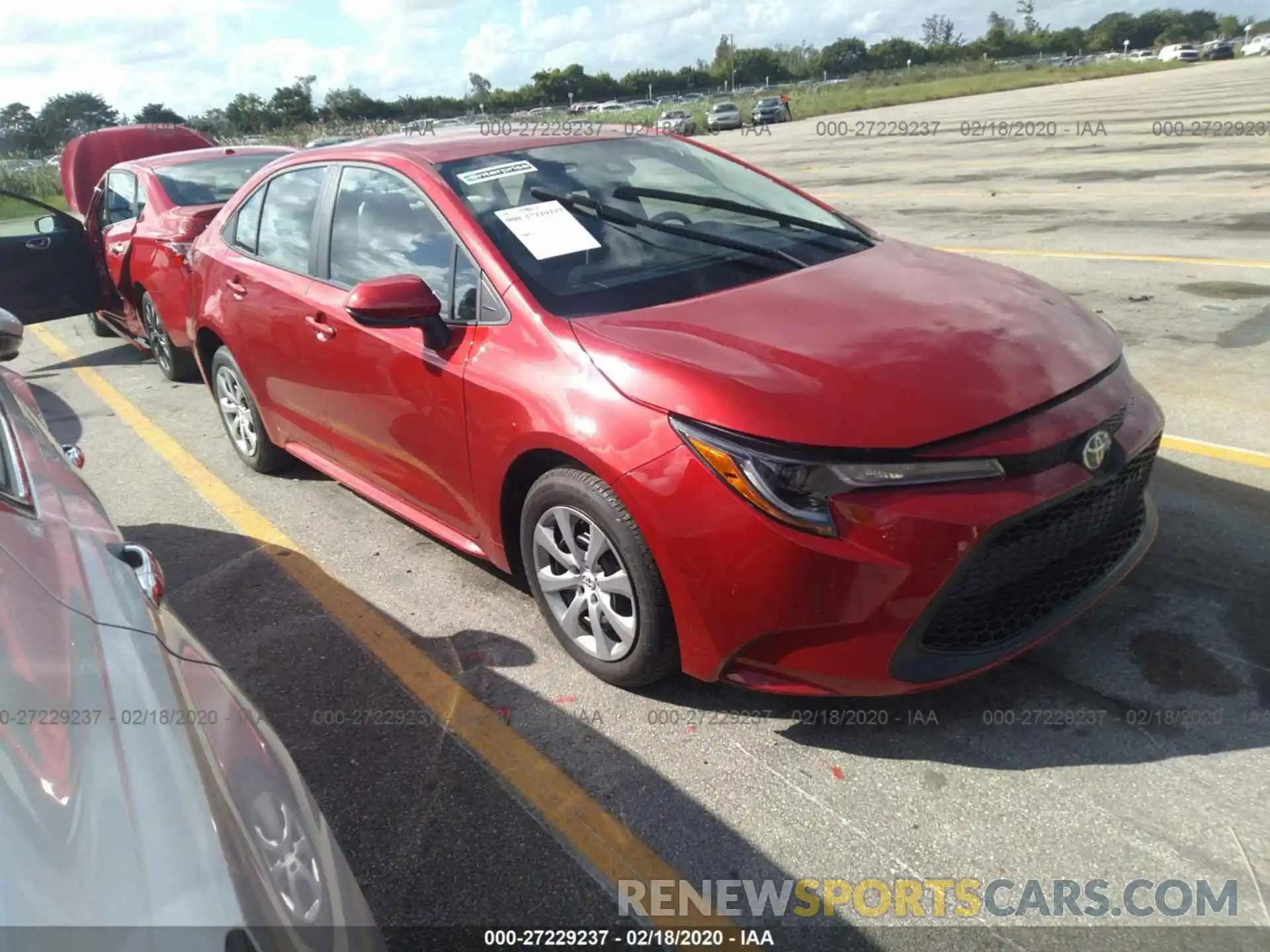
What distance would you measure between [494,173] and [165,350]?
496 centimetres

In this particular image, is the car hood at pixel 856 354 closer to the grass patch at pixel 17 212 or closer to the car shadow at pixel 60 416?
the car shadow at pixel 60 416

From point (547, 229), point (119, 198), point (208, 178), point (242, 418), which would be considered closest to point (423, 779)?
point (547, 229)

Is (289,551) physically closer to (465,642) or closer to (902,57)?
(465,642)

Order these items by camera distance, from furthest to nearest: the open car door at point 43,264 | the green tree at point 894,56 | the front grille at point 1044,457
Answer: the green tree at point 894,56 < the open car door at point 43,264 < the front grille at point 1044,457

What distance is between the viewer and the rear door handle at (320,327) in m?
3.95

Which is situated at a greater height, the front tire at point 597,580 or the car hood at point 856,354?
the car hood at point 856,354

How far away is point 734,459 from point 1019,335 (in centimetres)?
102

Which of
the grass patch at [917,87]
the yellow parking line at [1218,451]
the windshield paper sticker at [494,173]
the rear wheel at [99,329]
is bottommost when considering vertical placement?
Answer: the yellow parking line at [1218,451]

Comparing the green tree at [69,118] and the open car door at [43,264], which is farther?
the green tree at [69,118]

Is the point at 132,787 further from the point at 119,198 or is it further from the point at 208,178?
the point at 119,198

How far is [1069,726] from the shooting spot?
277 centimetres

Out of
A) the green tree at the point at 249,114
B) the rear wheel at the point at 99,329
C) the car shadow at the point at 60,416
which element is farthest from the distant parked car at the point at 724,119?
the car shadow at the point at 60,416

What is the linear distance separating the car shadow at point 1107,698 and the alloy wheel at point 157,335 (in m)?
5.90

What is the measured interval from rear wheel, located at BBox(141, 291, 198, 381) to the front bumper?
592cm
